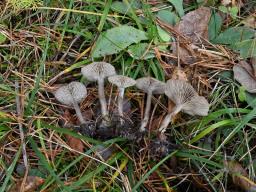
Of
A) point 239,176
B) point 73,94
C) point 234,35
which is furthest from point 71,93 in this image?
point 234,35

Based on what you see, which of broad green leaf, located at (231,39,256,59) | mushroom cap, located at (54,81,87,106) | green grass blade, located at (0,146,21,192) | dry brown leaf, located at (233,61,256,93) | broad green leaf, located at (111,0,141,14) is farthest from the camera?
broad green leaf, located at (111,0,141,14)

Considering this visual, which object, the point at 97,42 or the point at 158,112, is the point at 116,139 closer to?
the point at 158,112

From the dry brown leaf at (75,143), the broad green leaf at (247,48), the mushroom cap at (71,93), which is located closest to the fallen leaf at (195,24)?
the broad green leaf at (247,48)

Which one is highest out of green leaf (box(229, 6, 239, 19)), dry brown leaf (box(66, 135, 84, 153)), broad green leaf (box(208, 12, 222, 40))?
green leaf (box(229, 6, 239, 19))

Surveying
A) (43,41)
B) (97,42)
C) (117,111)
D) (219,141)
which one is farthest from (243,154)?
(43,41)

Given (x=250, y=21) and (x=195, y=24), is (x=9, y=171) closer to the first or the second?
(x=195, y=24)

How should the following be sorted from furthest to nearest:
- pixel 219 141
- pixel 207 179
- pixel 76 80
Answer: pixel 76 80
pixel 219 141
pixel 207 179

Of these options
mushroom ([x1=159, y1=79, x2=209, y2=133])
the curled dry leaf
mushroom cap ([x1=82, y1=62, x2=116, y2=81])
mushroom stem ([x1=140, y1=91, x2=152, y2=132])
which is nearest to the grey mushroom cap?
mushroom ([x1=159, y1=79, x2=209, y2=133])

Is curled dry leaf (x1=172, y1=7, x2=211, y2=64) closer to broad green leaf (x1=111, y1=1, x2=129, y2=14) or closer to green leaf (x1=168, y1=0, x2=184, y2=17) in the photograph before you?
green leaf (x1=168, y1=0, x2=184, y2=17)
